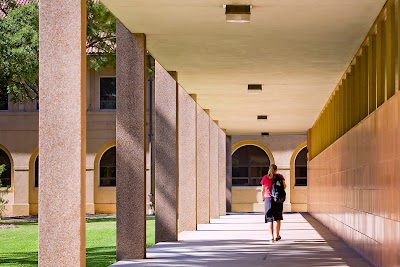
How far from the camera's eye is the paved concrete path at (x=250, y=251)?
1494 cm

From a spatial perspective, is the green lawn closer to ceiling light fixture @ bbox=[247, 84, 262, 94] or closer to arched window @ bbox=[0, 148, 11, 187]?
ceiling light fixture @ bbox=[247, 84, 262, 94]

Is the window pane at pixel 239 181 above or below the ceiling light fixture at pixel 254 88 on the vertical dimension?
below

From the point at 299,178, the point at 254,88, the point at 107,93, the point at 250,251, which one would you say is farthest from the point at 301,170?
the point at 250,251

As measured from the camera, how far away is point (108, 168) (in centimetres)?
4766

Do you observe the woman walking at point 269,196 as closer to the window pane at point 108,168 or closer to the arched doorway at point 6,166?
the window pane at point 108,168

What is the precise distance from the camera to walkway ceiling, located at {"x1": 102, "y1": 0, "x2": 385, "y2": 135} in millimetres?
13141

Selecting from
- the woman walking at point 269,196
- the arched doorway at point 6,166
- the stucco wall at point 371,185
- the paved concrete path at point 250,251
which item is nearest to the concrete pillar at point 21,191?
the arched doorway at point 6,166

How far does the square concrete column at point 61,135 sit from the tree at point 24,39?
2298 centimetres

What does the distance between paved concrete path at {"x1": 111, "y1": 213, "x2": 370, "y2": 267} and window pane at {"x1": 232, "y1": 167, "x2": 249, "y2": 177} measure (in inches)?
935

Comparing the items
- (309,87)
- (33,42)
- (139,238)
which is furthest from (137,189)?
(33,42)

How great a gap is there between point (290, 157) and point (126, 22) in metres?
33.6

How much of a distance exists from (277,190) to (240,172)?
1148 inches

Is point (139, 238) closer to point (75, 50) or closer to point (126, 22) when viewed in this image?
point (126, 22)

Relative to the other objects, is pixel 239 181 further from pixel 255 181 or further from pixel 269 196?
pixel 269 196
